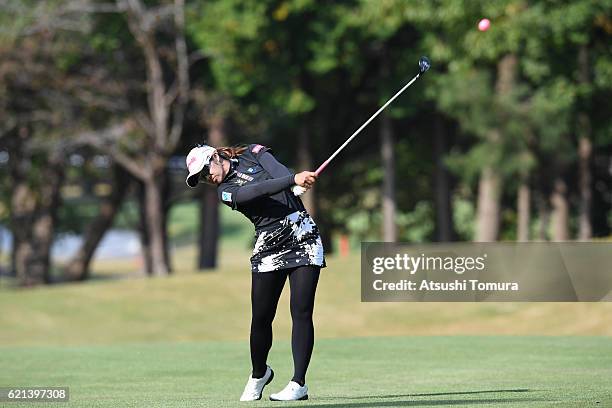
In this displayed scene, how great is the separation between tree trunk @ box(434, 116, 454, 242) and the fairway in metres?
23.9

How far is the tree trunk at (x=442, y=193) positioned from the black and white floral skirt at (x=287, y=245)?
3310 cm

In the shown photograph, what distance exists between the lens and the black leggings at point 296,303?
35.1 feet

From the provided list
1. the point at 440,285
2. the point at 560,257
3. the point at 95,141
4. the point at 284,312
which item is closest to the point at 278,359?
the point at 440,285

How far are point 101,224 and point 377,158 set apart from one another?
34.6 ft

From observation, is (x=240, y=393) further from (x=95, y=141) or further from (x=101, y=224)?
(x=101, y=224)

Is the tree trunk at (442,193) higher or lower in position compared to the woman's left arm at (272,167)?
higher

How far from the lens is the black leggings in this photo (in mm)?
10688

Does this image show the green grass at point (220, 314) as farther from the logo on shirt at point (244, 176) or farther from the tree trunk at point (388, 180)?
the logo on shirt at point (244, 176)

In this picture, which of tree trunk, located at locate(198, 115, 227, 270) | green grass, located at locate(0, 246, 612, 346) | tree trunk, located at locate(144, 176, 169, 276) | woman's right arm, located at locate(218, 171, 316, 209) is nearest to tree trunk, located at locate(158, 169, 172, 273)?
tree trunk, located at locate(144, 176, 169, 276)

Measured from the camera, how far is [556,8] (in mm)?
34062

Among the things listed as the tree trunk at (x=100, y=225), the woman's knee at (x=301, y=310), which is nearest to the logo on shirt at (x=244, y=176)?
the woman's knee at (x=301, y=310)

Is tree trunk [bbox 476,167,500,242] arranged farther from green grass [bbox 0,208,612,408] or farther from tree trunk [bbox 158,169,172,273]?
tree trunk [bbox 158,169,172,273]

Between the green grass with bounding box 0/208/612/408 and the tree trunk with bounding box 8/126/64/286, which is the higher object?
the tree trunk with bounding box 8/126/64/286

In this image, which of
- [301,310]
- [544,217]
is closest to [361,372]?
[301,310]
